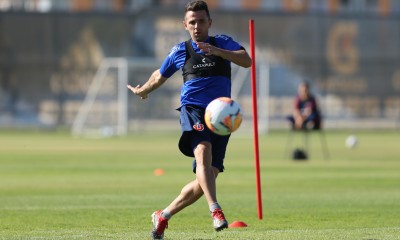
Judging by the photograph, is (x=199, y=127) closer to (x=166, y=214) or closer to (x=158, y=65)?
(x=166, y=214)

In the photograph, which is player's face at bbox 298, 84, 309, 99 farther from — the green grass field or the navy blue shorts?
the navy blue shorts

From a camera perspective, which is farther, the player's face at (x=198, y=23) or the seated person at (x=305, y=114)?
the seated person at (x=305, y=114)

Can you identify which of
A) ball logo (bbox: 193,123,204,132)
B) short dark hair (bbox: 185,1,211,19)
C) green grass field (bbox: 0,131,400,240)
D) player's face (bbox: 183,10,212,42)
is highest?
short dark hair (bbox: 185,1,211,19)

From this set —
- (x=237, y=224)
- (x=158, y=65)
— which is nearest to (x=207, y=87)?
(x=237, y=224)

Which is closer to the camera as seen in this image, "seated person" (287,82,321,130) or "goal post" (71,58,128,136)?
"seated person" (287,82,321,130)

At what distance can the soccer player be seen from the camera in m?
11.5

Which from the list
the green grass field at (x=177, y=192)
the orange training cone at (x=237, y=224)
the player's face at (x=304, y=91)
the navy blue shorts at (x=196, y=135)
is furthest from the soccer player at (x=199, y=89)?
the player's face at (x=304, y=91)

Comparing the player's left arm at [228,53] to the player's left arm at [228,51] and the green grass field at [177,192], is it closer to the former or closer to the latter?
the player's left arm at [228,51]

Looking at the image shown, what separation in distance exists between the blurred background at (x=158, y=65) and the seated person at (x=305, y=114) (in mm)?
17619

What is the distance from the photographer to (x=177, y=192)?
19109 millimetres

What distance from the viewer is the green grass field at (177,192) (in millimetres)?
12938

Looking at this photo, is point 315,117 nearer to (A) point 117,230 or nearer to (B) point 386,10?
(A) point 117,230

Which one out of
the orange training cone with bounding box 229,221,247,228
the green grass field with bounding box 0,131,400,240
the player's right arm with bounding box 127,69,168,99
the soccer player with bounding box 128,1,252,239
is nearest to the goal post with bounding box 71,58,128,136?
the green grass field with bounding box 0,131,400,240

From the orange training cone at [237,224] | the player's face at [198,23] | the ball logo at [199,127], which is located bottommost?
the orange training cone at [237,224]
